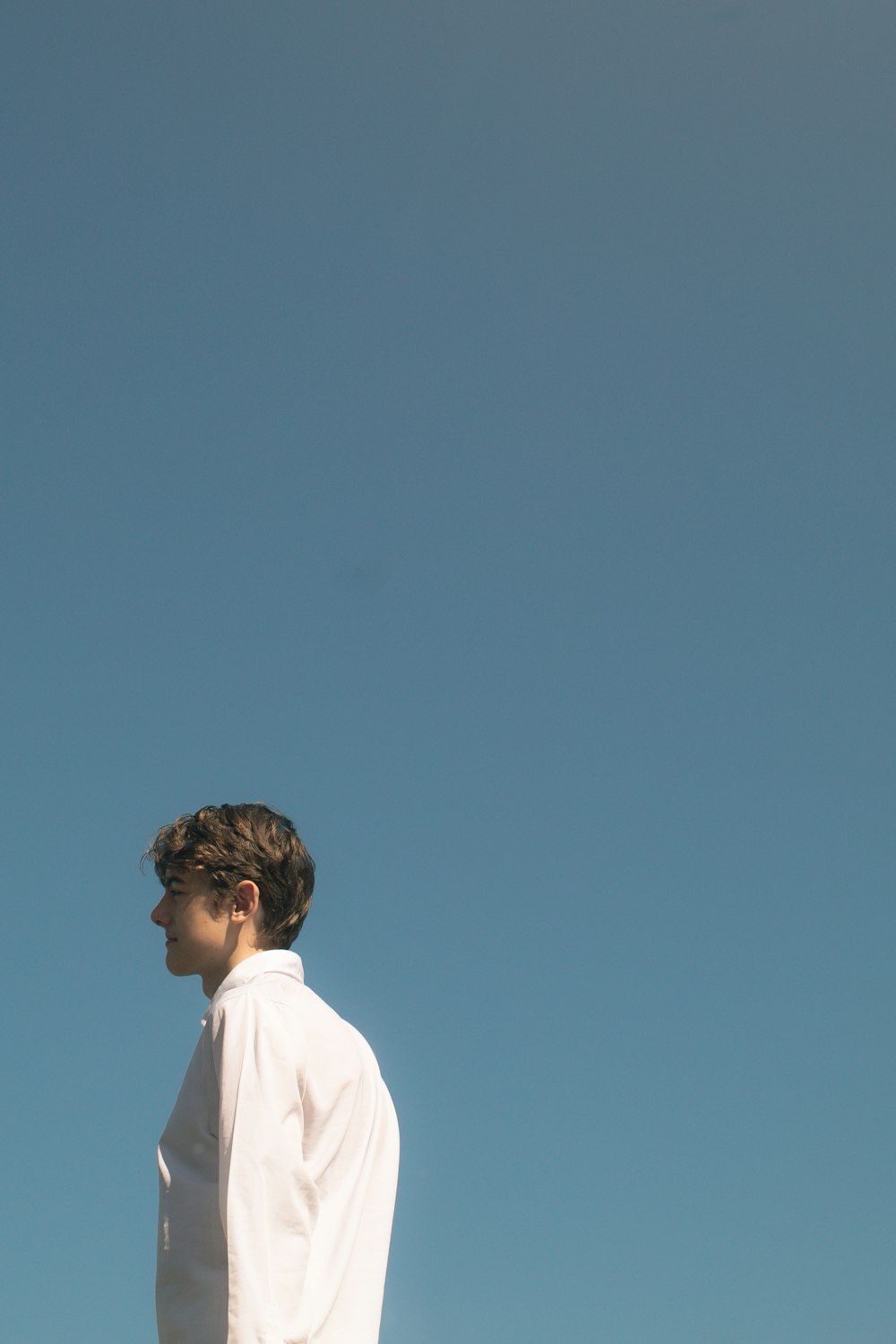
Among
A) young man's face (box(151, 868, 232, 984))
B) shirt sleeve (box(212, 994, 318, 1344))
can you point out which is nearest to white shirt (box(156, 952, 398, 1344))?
shirt sleeve (box(212, 994, 318, 1344))

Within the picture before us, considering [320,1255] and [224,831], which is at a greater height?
[224,831]

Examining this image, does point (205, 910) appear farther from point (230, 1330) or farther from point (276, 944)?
point (230, 1330)

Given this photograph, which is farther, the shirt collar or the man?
the shirt collar

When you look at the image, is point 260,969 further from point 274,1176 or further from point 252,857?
point 274,1176

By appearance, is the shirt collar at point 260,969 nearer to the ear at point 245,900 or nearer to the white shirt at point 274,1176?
the white shirt at point 274,1176

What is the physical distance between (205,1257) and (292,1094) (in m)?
0.51

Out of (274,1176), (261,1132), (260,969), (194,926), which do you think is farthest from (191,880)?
(274,1176)

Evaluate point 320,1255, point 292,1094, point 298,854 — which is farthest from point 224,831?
point 320,1255

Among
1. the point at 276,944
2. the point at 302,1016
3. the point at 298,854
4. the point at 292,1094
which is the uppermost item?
the point at 298,854

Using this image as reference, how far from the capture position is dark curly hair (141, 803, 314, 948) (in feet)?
15.8

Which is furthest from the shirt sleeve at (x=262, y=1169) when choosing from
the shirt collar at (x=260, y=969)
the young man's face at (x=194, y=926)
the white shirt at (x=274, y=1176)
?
the young man's face at (x=194, y=926)

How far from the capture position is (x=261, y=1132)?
3.89m

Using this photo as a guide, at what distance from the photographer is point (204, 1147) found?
4.07 m

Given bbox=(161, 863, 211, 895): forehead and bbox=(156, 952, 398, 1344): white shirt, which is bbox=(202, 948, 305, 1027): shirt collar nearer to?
bbox=(156, 952, 398, 1344): white shirt
